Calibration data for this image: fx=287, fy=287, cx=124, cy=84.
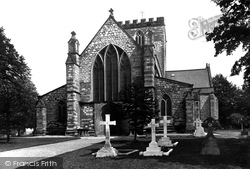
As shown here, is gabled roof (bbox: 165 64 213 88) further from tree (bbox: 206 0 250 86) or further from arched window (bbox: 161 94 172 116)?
tree (bbox: 206 0 250 86)

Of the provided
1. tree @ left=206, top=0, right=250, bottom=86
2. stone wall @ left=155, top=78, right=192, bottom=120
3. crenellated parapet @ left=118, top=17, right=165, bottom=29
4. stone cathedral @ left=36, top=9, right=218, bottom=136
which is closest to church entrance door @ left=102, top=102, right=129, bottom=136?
stone cathedral @ left=36, top=9, right=218, bottom=136

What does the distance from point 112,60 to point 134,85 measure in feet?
35.1

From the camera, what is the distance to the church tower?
2909cm

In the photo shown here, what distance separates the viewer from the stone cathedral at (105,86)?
2898cm

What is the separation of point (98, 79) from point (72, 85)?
2953mm

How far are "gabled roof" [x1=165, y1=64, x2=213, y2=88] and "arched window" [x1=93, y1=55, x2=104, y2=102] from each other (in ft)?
62.0

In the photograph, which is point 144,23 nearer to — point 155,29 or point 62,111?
point 155,29

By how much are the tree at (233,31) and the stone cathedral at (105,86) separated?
12739mm

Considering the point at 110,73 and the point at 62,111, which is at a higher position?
the point at 110,73

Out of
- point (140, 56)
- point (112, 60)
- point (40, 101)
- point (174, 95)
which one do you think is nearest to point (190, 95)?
point (174, 95)

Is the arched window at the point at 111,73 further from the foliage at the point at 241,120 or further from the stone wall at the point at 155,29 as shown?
the foliage at the point at 241,120

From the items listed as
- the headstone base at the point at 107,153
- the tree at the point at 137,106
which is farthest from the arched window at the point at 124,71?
the headstone base at the point at 107,153

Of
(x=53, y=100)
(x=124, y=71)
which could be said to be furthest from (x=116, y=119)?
(x=53, y=100)

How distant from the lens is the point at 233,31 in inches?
552
